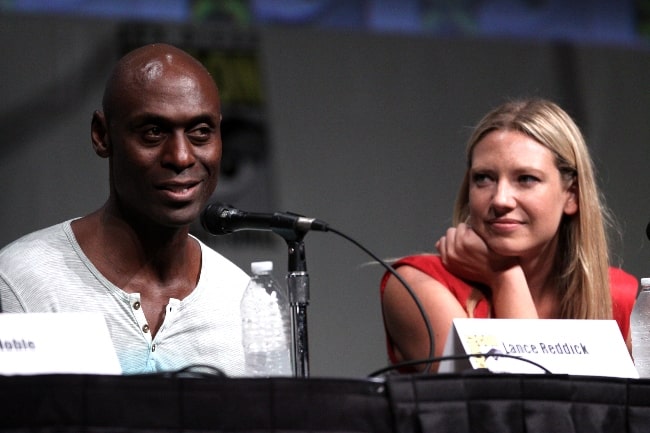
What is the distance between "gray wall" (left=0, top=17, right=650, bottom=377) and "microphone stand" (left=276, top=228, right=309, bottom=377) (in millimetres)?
2163

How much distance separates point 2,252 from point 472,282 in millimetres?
1307

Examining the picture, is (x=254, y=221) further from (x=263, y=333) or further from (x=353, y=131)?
(x=353, y=131)

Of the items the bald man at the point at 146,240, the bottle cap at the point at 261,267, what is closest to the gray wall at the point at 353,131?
the bald man at the point at 146,240

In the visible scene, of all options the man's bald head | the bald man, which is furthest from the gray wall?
the man's bald head

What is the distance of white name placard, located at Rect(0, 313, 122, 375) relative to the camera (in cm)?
170

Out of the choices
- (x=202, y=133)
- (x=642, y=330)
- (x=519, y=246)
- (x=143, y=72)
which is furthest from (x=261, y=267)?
(x=519, y=246)

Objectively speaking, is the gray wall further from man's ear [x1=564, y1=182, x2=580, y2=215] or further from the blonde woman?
man's ear [x1=564, y1=182, x2=580, y2=215]

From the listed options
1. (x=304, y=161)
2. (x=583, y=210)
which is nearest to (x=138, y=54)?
(x=583, y=210)

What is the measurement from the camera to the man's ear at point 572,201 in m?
3.03

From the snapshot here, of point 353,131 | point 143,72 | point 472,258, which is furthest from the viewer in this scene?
point 353,131

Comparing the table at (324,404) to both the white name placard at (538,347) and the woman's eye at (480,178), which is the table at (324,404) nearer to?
the white name placard at (538,347)

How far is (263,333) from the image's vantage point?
209 centimetres

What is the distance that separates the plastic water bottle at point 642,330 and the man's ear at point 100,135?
127cm

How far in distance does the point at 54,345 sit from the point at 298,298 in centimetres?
48
